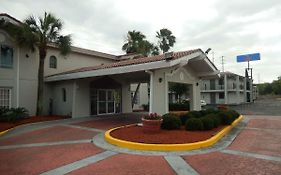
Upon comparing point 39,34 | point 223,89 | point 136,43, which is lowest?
point 223,89

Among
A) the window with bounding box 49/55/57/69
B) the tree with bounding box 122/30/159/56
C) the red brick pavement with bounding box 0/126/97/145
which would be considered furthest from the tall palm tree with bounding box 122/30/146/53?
the red brick pavement with bounding box 0/126/97/145

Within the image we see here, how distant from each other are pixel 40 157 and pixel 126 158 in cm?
278

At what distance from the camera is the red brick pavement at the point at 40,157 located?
261 inches

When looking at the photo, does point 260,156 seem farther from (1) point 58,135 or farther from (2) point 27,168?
(1) point 58,135

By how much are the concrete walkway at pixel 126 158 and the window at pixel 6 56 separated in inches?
334

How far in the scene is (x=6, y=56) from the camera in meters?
17.6

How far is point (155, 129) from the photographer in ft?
34.9

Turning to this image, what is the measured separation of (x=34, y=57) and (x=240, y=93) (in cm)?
5159


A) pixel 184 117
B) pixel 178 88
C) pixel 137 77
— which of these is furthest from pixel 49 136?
pixel 178 88

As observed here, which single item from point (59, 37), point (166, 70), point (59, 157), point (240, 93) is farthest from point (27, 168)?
point (240, 93)

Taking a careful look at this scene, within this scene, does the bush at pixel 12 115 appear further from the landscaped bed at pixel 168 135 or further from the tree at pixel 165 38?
the tree at pixel 165 38

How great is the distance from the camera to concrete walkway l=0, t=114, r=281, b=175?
21.1 feet

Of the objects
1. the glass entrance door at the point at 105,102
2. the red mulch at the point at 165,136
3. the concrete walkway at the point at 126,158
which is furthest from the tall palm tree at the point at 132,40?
the concrete walkway at the point at 126,158

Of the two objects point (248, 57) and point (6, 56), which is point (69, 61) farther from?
point (248, 57)
